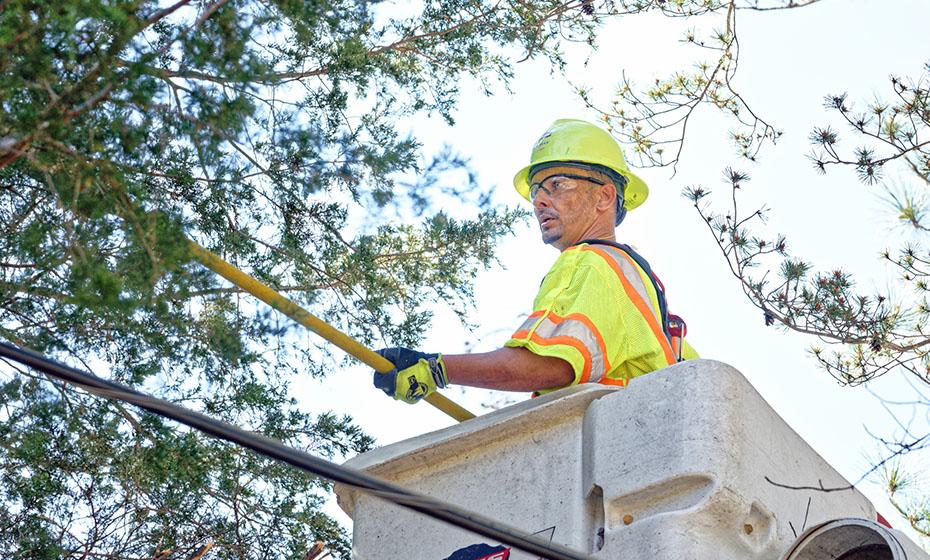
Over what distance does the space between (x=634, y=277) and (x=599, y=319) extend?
37 cm

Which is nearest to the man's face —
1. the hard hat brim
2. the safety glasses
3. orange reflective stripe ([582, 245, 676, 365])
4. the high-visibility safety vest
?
the safety glasses

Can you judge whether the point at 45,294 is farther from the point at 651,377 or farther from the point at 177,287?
the point at 651,377

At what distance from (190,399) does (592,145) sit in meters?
2.17

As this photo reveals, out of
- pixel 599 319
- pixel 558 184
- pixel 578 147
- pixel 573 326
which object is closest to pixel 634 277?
pixel 599 319

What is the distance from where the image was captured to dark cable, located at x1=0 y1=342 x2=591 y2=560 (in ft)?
12.5

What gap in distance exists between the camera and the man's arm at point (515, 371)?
18.0ft

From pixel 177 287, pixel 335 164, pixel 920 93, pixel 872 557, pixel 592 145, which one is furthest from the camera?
pixel 920 93

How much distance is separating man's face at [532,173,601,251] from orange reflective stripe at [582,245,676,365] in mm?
572

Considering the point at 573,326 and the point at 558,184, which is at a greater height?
the point at 558,184

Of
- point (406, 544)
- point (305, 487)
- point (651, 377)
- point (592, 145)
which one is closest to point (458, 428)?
point (406, 544)

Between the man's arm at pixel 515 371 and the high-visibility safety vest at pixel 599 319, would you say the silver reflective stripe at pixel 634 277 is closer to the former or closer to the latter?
the high-visibility safety vest at pixel 599 319

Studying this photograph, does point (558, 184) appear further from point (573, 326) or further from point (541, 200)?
point (573, 326)

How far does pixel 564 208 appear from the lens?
6.52 m

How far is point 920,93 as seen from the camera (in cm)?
798
